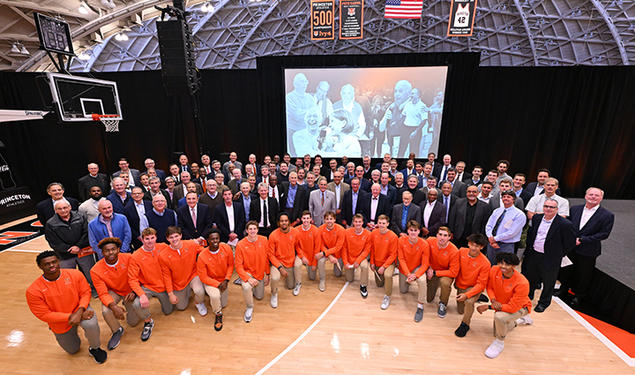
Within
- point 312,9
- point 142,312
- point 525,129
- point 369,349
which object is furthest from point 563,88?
point 142,312

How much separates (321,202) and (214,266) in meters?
2.59

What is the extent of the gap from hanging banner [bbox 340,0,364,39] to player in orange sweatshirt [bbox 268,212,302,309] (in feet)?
20.4

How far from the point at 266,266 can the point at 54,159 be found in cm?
1158

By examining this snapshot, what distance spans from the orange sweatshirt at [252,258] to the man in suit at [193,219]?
1.00m

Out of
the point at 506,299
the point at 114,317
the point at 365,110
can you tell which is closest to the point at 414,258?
the point at 506,299

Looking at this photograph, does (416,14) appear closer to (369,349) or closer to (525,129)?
(525,129)

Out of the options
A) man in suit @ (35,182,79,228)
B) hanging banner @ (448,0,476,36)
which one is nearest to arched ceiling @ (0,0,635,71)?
hanging banner @ (448,0,476,36)

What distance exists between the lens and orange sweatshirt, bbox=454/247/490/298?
12.9 feet

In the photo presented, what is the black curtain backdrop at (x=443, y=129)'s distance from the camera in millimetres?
9156

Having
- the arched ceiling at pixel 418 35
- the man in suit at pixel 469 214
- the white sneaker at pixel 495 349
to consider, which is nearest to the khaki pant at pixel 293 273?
the white sneaker at pixel 495 349

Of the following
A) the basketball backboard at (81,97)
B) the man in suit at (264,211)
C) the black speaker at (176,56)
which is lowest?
the man in suit at (264,211)

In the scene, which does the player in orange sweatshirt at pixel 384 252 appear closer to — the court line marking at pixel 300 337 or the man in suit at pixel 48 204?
the court line marking at pixel 300 337

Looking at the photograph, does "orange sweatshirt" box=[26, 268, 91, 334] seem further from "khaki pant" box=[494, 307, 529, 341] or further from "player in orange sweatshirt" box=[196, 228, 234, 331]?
"khaki pant" box=[494, 307, 529, 341]

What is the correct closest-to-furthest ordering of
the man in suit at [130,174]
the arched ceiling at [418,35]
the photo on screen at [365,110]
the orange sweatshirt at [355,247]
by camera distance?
1. the orange sweatshirt at [355,247]
2. the man in suit at [130,174]
3. the photo on screen at [365,110]
4. the arched ceiling at [418,35]
